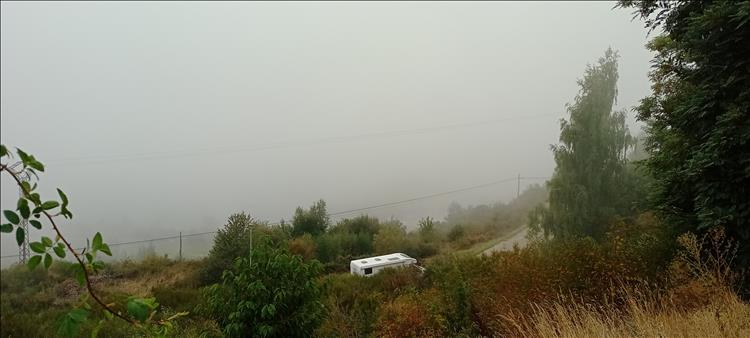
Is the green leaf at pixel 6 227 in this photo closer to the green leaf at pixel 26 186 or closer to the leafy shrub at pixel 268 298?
the green leaf at pixel 26 186

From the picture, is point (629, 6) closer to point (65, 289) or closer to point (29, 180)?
point (29, 180)

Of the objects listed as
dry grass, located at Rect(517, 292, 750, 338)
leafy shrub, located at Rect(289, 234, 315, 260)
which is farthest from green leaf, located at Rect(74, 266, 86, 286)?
leafy shrub, located at Rect(289, 234, 315, 260)

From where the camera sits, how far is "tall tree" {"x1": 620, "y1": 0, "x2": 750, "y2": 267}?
5301 millimetres

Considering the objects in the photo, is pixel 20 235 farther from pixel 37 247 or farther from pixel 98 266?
pixel 98 266

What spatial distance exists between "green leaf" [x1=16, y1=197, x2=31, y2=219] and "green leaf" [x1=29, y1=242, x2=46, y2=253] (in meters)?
0.07

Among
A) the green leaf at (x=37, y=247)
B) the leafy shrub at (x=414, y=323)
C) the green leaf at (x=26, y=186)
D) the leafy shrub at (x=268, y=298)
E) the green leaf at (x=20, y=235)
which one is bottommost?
the leafy shrub at (x=414, y=323)

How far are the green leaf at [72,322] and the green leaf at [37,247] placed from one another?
0.16 meters

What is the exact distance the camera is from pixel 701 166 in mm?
5508

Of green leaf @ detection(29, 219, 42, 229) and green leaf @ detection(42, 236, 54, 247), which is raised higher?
green leaf @ detection(29, 219, 42, 229)

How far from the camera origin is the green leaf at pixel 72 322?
3.13 feet

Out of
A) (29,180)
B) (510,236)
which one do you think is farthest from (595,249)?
(510,236)

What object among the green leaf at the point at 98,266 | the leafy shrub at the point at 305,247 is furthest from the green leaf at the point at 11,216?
the leafy shrub at the point at 305,247

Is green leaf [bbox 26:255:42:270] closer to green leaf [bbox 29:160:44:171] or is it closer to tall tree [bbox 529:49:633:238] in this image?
green leaf [bbox 29:160:44:171]

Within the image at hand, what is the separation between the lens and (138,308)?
3.34 feet
